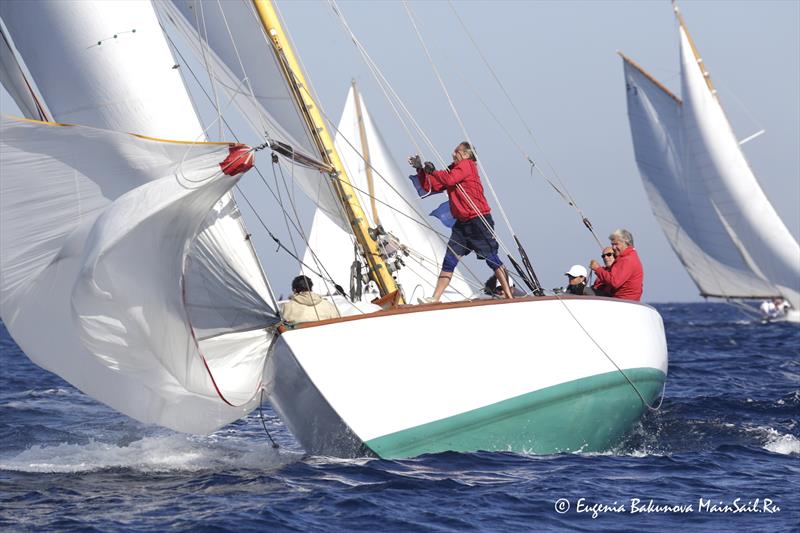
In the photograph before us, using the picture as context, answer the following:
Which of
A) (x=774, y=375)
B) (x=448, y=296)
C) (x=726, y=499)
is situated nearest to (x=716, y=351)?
(x=774, y=375)

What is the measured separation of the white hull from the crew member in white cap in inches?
55.3

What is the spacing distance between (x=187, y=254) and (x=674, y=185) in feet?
107

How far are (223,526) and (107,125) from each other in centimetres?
381

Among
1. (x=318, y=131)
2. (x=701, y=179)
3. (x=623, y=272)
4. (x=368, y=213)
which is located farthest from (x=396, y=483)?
(x=701, y=179)

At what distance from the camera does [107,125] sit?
9680mm

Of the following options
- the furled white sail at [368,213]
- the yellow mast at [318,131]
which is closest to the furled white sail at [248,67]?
the yellow mast at [318,131]

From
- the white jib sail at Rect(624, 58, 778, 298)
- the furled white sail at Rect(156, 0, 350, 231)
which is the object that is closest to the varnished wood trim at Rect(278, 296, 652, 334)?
the furled white sail at Rect(156, 0, 350, 231)

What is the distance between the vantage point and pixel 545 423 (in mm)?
10109

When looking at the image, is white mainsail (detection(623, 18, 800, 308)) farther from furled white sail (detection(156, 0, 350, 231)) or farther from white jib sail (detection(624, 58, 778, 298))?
furled white sail (detection(156, 0, 350, 231))

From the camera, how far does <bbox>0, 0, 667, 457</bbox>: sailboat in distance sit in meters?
8.79

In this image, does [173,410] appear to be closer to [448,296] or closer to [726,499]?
[726,499]

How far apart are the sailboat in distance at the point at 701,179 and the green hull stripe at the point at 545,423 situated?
2902 cm

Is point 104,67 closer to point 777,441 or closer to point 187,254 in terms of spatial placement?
point 187,254

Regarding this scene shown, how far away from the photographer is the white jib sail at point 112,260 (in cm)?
862
